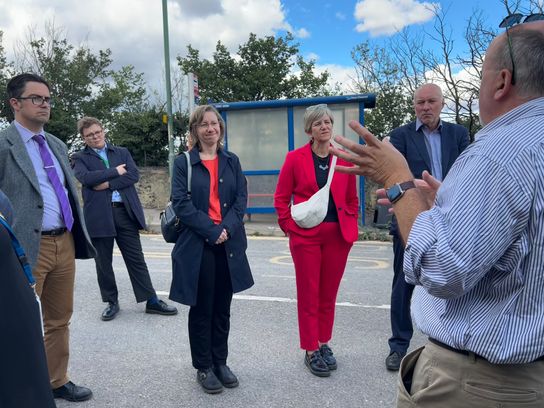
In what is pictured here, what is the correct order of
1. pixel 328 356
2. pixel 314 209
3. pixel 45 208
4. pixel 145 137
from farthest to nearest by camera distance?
1. pixel 145 137
2. pixel 328 356
3. pixel 314 209
4. pixel 45 208

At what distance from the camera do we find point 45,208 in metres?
2.83

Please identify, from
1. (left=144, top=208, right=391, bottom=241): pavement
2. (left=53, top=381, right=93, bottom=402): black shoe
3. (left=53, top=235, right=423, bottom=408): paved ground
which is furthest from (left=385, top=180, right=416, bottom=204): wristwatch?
(left=144, top=208, right=391, bottom=241): pavement

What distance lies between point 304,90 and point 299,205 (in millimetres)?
25351

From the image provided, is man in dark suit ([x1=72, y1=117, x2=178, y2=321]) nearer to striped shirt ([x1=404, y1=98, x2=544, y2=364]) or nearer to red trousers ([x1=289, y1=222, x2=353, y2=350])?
red trousers ([x1=289, y1=222, x2=353, y2=350])

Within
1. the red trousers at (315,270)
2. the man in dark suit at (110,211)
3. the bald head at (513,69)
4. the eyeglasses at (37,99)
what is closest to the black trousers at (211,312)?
the red trousers at (315,270)

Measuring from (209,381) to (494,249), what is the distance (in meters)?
2.42

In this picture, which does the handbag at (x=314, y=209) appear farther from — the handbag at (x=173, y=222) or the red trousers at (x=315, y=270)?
the handbag at (x=173, y=222)

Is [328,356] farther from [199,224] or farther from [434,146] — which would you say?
[434,146]

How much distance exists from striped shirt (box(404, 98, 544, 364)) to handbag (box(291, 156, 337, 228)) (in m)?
1.96

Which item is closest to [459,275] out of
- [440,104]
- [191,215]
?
[191,215]

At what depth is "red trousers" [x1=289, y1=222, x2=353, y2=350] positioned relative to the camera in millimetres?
3297

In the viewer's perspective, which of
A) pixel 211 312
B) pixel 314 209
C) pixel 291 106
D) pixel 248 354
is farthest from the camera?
pixel 291 106

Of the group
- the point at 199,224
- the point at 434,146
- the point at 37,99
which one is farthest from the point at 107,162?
the point at 434,146

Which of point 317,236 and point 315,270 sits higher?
point 317,236
